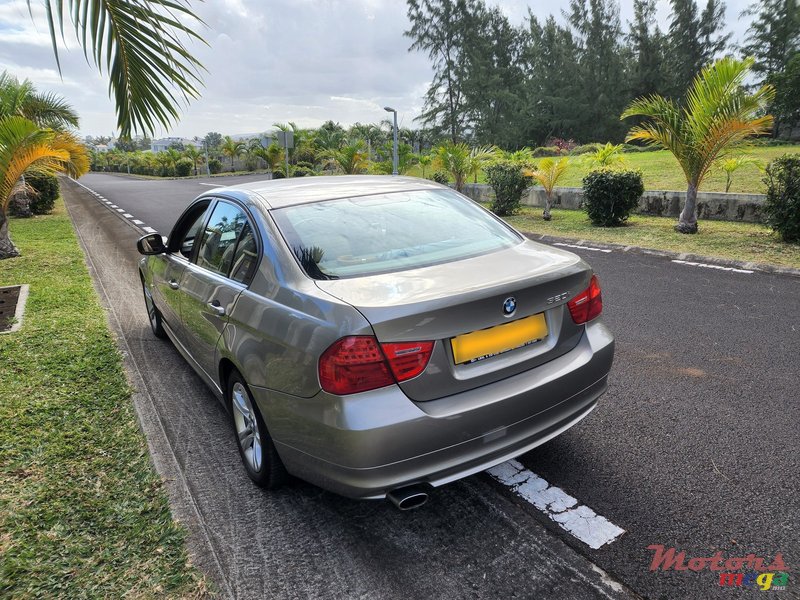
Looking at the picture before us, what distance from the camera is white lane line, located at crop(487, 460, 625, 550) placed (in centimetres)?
228

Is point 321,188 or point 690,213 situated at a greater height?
point 321,188

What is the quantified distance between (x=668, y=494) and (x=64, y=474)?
3.10m

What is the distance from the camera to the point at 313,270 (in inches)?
95.0

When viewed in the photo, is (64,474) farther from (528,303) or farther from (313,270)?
(528,303)

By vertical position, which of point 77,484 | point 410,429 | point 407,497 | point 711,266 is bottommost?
point 77,484

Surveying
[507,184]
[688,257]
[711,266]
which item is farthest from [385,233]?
[507,184]

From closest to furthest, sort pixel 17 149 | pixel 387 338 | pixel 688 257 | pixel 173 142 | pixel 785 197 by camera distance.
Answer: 1. pixel 387 338
2. pixel 688 257
3. pixel 785 197
4. pixel 17 149
5. pixel 173 142

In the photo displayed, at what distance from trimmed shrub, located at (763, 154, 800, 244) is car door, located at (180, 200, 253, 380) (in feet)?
27.3

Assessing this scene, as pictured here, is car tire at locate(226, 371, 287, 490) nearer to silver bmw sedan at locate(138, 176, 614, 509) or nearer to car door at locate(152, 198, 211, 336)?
silver bmw sedan at locate(138, 176, 614, 509)

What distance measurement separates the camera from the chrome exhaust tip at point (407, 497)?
6.78 feet

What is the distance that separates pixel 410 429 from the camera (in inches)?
79.6

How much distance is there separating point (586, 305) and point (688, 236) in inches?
305

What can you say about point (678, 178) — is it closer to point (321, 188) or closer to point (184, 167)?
point (321, 188)

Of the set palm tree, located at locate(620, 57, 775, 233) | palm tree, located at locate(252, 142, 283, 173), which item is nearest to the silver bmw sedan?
palm tree, located at locate(620, 57, 775, 233)
